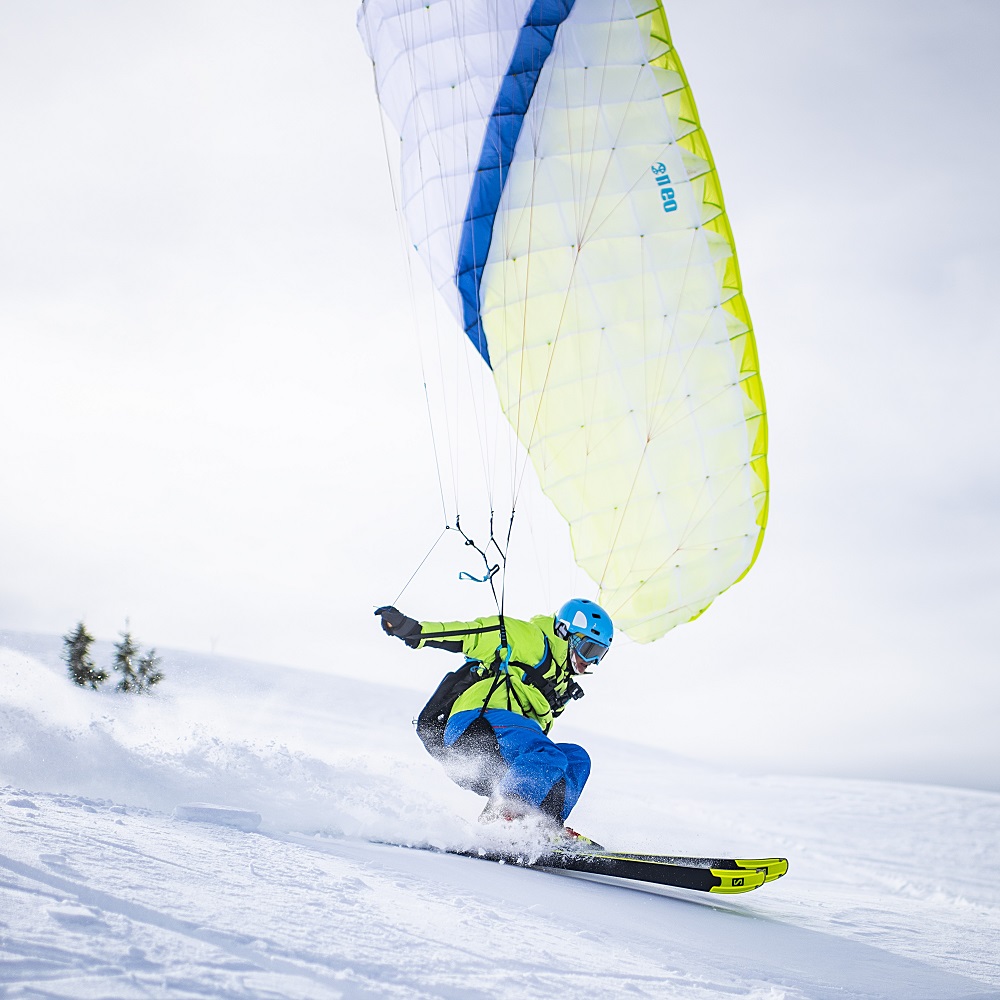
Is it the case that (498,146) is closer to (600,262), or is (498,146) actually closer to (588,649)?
(600,262)

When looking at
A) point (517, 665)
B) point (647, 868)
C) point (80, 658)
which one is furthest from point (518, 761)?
point (80, 658)

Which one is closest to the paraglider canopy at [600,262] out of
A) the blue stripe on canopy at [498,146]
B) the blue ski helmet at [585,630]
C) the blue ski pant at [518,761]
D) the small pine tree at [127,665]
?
the blue stripe on canopy at [498,146]

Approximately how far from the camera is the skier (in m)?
4.54

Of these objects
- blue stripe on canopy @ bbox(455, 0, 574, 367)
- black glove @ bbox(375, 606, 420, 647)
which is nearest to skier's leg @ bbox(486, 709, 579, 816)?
black glove @ bbox(375, 606, 420, 647)

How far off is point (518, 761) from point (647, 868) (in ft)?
2.97

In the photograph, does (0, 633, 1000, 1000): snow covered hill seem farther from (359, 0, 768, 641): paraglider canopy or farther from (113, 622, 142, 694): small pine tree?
(113, 622, 142, 694): small pine tree

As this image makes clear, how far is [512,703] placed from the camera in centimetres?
498

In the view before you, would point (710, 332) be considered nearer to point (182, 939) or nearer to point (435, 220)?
point (435, 220)

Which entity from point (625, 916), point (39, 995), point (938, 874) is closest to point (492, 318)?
point (625, 916)

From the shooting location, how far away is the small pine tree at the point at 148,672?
12000 millimetres

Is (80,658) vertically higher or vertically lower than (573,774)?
higher

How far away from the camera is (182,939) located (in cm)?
194

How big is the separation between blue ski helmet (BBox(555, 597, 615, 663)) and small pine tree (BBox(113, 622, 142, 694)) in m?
8.65

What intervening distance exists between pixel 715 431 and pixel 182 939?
18.0 ft
